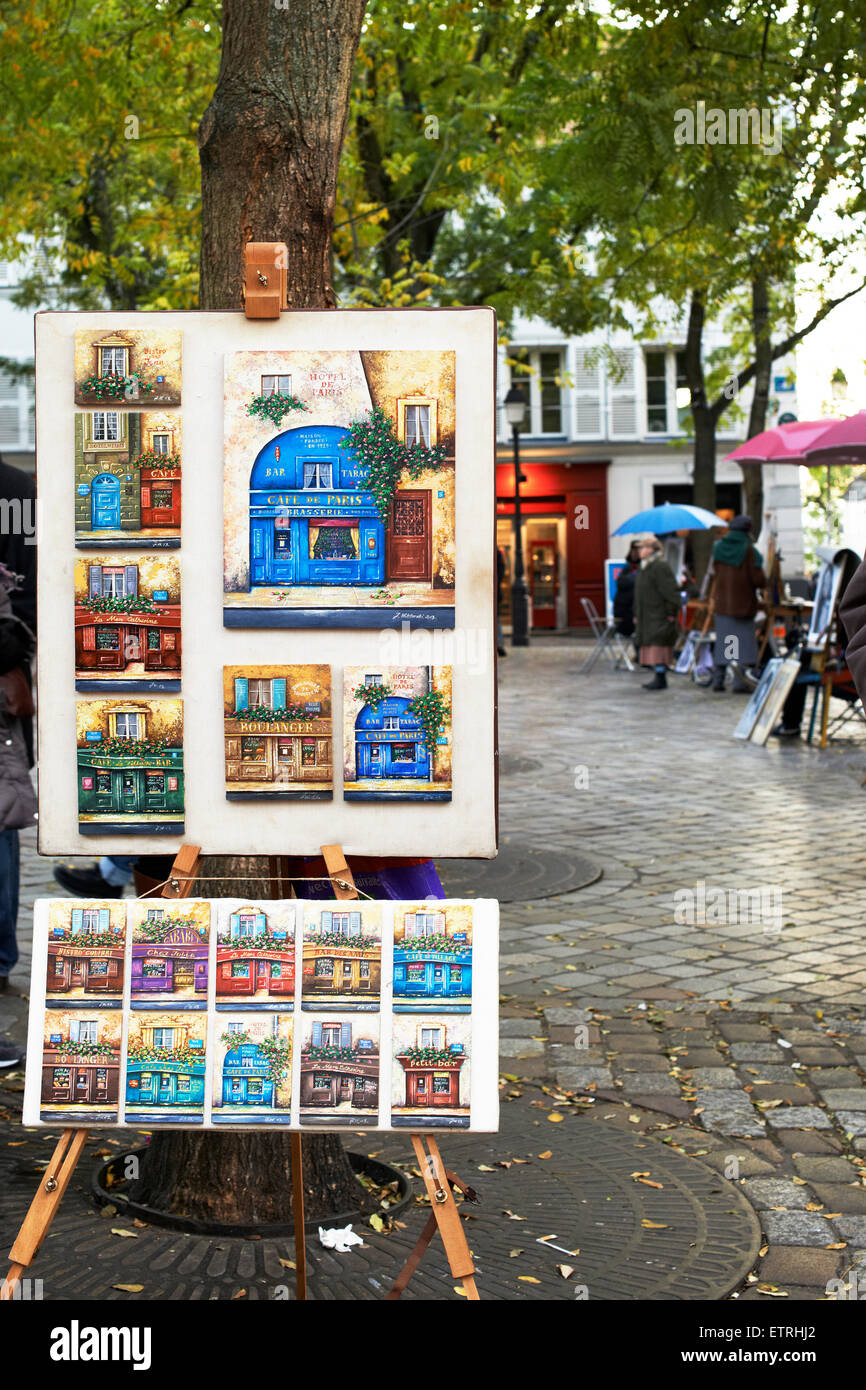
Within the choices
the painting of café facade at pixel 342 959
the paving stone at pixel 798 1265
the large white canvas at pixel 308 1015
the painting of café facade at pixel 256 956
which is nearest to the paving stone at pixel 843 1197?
the paving stone at pixel 798 1265

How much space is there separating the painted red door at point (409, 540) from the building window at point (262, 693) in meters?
0.33

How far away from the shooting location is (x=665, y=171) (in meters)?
7.67

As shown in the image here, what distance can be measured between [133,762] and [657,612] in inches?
636

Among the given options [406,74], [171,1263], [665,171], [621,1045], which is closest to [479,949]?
[171,1263]

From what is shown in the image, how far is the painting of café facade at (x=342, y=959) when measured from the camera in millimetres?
2750

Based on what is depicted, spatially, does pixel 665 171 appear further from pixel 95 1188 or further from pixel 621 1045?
pixel 95 1188

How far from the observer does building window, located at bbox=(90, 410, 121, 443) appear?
2.94 meters

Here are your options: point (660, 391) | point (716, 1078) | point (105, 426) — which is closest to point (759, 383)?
point (716, 1078)

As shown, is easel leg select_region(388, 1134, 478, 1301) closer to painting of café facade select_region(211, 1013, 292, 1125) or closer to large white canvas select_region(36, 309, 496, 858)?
painting of café facade select_region(211, 1013, 292, 1125)

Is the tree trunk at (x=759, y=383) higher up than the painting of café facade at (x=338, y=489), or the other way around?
the tree trunk at (x=759, y=383)

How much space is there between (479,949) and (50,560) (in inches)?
45.7

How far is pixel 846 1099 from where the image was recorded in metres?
4.81

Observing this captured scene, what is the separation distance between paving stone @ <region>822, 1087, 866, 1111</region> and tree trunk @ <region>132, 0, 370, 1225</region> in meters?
1.73

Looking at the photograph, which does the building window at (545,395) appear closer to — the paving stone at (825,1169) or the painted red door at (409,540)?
the paving stone at (825,1169)
